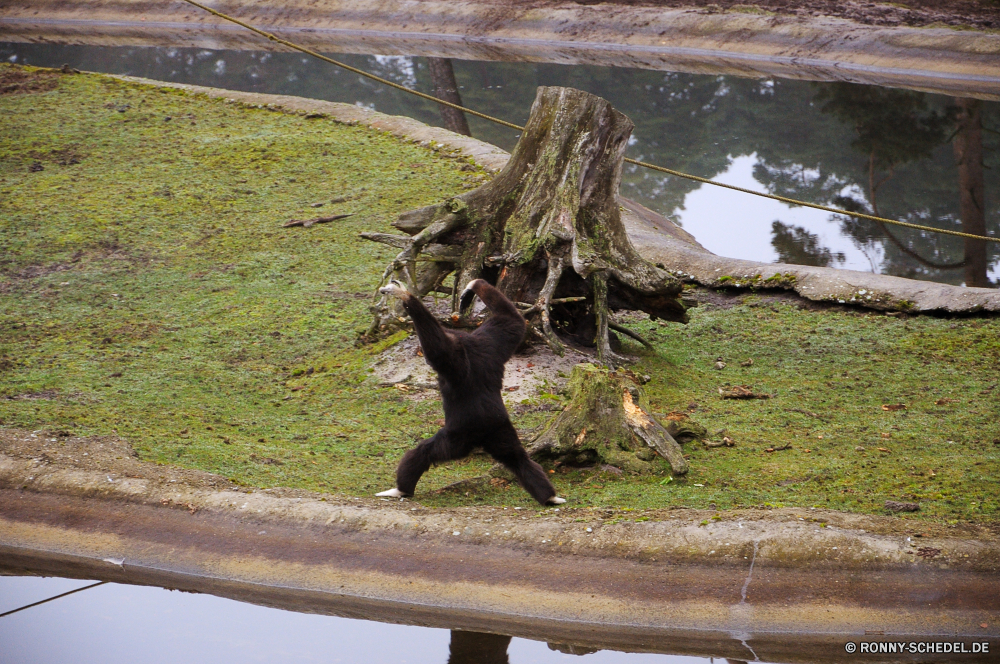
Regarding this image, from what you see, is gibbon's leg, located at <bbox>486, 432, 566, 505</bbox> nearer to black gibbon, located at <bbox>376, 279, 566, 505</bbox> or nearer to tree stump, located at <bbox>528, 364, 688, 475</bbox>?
black gibbon, located at <bbox>376, 279, 566, 505</bbox>

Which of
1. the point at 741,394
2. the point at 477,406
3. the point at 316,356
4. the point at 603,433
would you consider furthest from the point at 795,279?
the point at 477,406

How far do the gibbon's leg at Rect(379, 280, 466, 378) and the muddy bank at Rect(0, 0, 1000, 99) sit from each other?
16.9 meters

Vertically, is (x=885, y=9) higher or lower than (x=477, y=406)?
higher

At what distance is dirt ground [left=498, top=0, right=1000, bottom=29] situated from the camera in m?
20.5

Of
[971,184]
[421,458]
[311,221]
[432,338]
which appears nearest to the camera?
[432,338]

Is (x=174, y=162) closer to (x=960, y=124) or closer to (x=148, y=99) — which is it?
(x=148, y=99)

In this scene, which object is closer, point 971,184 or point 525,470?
point 525,470

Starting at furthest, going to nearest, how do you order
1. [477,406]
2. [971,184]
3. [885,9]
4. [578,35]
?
[578,35]
[885,9]
[971,184]
[477,406]

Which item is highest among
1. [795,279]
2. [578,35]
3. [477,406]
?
[578,35]

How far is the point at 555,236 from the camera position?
817cm

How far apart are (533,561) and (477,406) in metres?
0.97

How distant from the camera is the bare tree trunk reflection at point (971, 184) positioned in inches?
531

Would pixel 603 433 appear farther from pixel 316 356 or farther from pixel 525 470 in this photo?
pixel 316 356

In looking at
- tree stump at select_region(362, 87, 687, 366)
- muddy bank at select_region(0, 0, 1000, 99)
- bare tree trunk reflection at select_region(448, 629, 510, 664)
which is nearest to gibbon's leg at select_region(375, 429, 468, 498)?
bare tree trunk reflection at select_region(448, 629, 510, 664)
